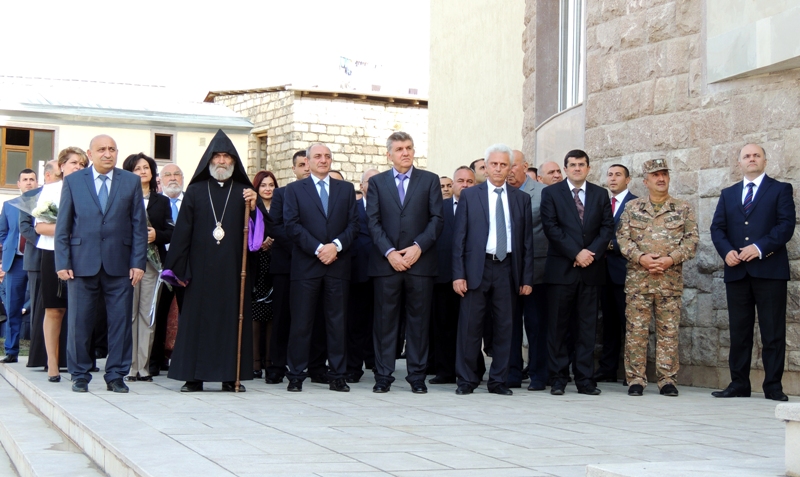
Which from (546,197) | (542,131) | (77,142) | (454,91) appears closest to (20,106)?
(77,142)

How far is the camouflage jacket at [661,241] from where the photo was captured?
839cm

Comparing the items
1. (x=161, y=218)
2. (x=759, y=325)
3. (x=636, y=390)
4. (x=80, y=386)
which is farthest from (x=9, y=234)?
(x=759, y=325)

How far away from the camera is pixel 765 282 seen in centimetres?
807

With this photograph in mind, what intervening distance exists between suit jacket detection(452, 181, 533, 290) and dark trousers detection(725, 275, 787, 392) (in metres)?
1.69

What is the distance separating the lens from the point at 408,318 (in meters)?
8.40

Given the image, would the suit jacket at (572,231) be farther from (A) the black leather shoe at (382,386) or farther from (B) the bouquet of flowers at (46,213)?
(B) the bouquet of flowers at (46,213)

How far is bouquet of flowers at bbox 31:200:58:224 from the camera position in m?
8.70

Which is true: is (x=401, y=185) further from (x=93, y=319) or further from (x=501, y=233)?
(x=93, y=319)

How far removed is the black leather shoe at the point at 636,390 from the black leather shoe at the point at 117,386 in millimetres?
4000

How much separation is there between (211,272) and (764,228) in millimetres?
4427

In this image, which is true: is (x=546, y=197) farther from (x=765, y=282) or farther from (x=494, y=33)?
(x=494, y=33)

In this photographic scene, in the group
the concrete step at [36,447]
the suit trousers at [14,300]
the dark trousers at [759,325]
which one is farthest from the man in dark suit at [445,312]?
the suit trousers at [14,300]

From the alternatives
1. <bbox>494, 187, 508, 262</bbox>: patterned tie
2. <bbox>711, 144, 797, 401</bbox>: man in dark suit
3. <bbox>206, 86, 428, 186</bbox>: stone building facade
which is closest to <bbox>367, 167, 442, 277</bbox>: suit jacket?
<bbox>494, 187, 508, 262</bbox>: patterned tie

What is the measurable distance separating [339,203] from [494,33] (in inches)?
341
